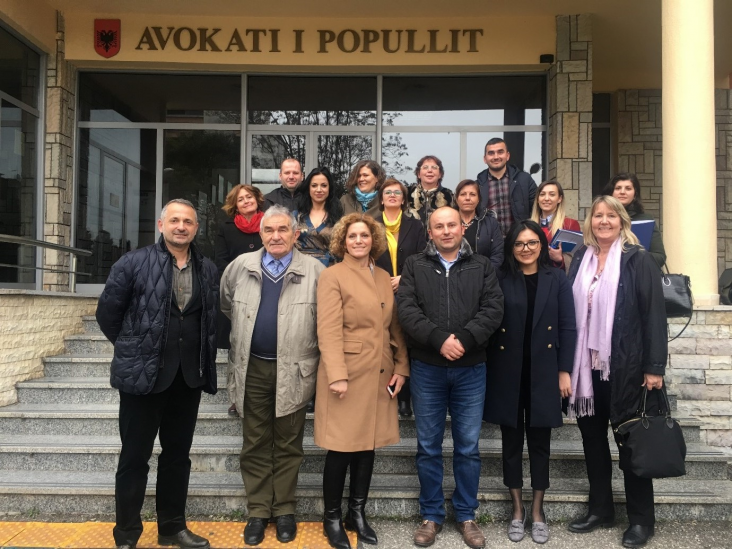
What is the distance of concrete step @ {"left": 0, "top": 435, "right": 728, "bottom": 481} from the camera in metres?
3.81

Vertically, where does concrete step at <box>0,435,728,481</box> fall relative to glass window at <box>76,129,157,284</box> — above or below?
below

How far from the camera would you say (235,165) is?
7.82 metres

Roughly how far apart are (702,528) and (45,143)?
7.96 metres

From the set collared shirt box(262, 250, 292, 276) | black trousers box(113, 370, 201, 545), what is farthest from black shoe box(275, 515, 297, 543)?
collared shirt box(262, 250, 292, 276)

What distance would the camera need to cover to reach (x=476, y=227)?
4023 millimetres

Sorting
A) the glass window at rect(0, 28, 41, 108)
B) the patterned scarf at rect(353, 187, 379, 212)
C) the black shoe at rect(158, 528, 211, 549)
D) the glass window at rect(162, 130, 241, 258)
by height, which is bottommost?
the black shoe at rect(158, 528, 211, 549)

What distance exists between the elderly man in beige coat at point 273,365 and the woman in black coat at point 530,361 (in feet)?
3.70

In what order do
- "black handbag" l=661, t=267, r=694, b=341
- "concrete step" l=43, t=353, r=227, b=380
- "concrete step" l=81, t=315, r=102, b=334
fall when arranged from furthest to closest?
"concrete step" l=81, t=315, r=102, b=334 → "concrete step" l=43, t=353, r=227, b=380 → "black handbag" l=661, t=267, r=694, b=341

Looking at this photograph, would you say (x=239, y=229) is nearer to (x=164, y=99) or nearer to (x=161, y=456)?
(x=161, y=456)

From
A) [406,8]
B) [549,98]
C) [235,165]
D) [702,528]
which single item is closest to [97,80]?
[235,165]

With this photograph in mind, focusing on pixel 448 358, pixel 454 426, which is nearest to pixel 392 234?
pixel 448 358

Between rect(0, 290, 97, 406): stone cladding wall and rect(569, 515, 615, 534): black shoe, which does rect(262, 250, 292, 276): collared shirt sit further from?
rect(0, 290, 97, 406): stone cladding wall

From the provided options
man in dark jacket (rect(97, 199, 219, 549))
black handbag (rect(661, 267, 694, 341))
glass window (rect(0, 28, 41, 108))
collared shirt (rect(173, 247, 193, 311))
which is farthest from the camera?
glass window (rect(0, 28, 41, 108))

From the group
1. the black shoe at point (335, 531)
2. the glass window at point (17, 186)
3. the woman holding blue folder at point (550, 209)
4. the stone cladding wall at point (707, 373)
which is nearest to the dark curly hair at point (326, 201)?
the woman holding blue folder at point (550, 209)
